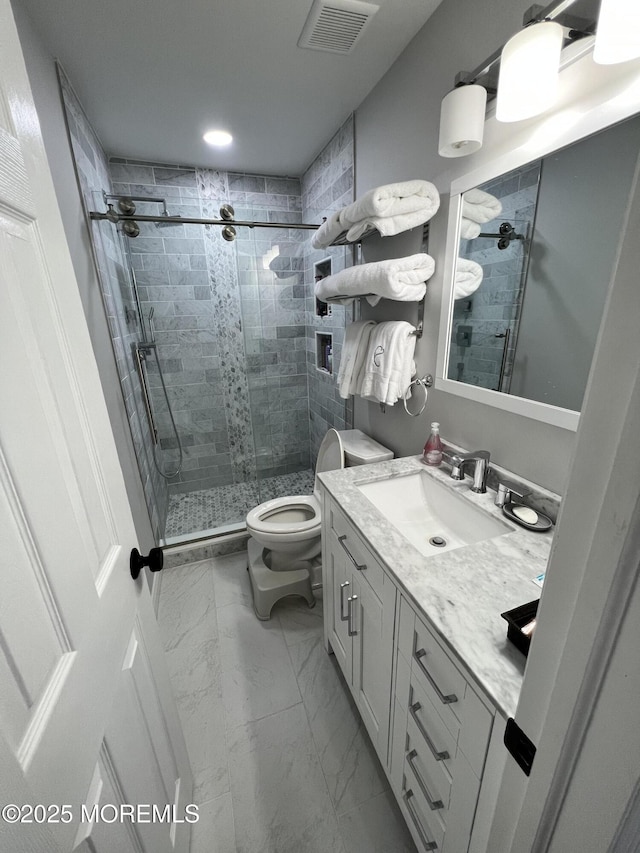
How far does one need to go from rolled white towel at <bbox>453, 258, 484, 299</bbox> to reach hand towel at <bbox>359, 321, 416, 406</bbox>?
9.6 inches

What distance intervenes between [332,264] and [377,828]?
8.68ft

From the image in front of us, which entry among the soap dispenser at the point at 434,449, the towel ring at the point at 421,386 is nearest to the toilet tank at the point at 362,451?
the towel ring at the point at 421,386

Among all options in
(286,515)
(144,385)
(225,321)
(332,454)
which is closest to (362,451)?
(332,454)

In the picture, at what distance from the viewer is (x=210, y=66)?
1494 millimetres

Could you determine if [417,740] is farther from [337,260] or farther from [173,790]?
[337,260]

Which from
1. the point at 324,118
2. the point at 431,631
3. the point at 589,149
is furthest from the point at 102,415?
the point at 324,118

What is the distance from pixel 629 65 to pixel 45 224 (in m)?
1.22

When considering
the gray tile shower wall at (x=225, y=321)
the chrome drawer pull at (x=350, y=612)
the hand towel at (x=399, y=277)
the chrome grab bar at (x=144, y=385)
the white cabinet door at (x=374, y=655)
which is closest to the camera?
the white cabinet door at (x=374, y=655)

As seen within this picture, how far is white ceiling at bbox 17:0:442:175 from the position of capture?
1.24m

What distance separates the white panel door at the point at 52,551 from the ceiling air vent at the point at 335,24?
3.94 ft

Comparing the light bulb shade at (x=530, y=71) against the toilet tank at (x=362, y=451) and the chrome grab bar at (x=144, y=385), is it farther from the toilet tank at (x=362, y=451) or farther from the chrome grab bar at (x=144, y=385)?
the chrome grab bar at (x=144, y=385)

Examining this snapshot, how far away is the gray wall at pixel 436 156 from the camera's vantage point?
3.44 feet

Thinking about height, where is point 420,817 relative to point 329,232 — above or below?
below

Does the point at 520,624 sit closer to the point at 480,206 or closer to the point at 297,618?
the point at 480,206
